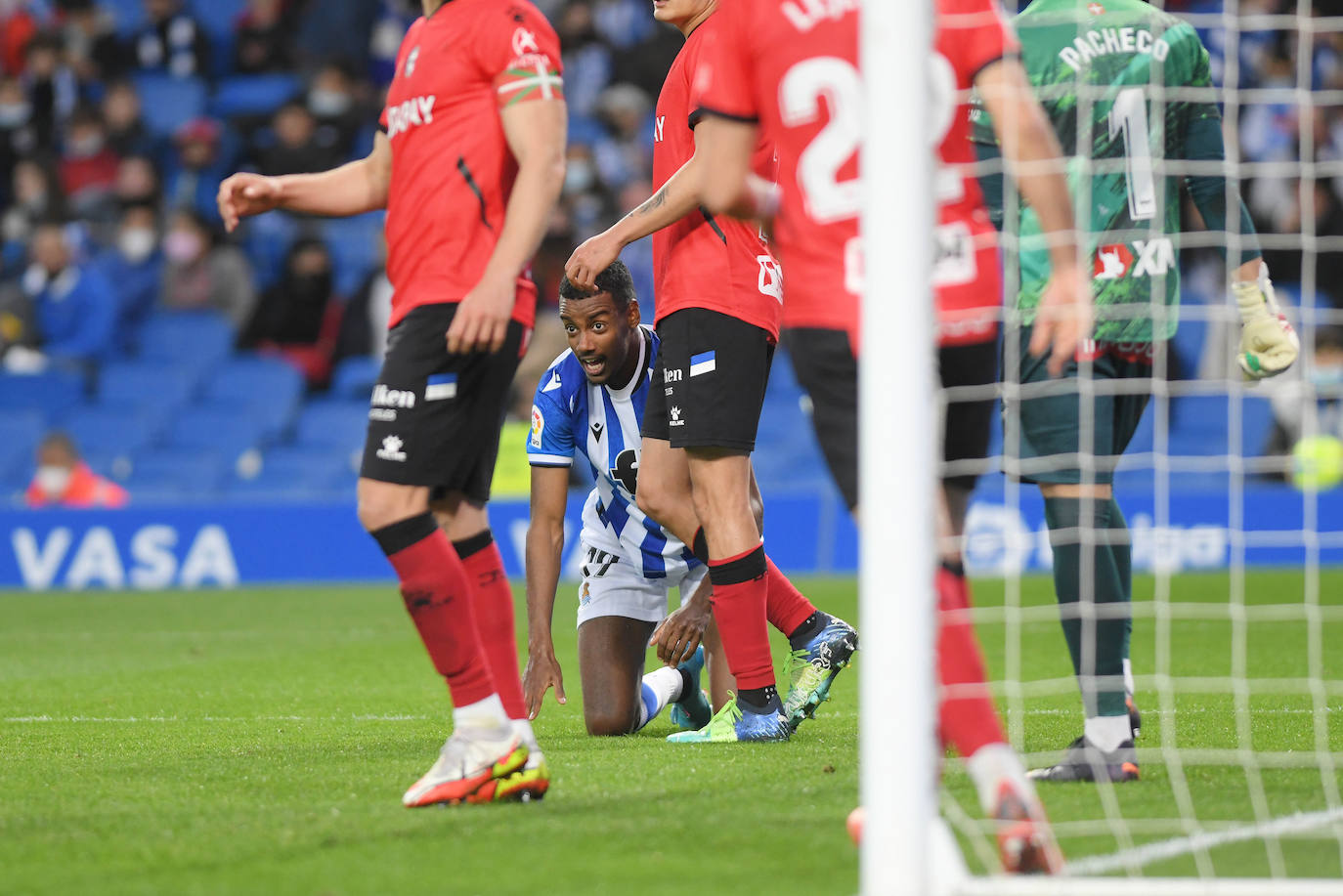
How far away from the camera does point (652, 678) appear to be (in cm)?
547

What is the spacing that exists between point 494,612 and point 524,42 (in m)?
1.36

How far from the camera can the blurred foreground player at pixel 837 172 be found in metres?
3.07

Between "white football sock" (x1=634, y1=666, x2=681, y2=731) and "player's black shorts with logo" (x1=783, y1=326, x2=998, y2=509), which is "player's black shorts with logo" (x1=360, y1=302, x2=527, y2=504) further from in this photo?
"white football sock" (x1=634, y1=666, x2=681, y2=731)

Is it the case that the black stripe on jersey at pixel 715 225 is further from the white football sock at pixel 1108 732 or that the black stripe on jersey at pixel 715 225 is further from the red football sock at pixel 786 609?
the white football sock at pixel 1108 732

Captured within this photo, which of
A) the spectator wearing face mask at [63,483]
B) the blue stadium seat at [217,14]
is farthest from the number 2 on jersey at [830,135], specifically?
the blue stadium seat at [217,14]

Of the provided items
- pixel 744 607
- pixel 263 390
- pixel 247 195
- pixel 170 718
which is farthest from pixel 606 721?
pixel 263 390

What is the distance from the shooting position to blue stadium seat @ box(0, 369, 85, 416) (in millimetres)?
14492

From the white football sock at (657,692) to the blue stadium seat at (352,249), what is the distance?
35.2 feet

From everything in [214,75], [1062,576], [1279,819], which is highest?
[214,75]

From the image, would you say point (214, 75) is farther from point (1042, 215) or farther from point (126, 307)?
point (1042, 215)

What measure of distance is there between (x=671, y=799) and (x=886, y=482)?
139 cm

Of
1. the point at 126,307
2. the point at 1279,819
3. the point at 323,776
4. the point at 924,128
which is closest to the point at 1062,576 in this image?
the point at 1279,819

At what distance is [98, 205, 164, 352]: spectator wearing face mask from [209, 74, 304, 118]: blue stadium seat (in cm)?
176

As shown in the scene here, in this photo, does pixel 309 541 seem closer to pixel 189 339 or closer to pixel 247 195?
pixel 189 339
